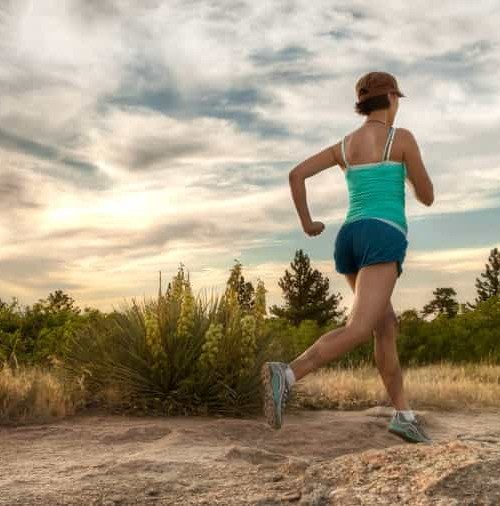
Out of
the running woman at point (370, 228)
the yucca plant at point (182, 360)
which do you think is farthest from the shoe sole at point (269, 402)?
the yucca plant at point (182, 360)

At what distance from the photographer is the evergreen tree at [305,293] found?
3067 cm

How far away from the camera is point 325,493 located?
3.84 metres

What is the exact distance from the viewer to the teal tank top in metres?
4.94

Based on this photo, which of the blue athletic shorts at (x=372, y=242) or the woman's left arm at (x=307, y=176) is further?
the woman's left arm at (x=307, y=176)

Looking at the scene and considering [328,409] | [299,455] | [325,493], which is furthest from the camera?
[328,409]

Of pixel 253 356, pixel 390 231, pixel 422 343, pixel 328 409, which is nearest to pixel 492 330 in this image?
pixel 422 343

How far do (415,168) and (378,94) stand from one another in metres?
0.53

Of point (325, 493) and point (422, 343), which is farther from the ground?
point (422, 343)

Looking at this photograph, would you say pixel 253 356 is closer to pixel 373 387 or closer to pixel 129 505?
pixel 373 387

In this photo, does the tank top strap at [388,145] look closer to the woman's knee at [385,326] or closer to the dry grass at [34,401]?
the woman's knee at [385,326]

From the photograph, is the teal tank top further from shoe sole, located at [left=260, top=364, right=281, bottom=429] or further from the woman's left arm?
shoe sole, located at [left=260, top=364, right=281, bottom=429]

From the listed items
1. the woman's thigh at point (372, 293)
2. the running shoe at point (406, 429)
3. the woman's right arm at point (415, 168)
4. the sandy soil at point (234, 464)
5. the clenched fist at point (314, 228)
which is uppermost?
the woman's right arm at point (415, 168)

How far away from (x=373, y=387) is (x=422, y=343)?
7340 millimetres

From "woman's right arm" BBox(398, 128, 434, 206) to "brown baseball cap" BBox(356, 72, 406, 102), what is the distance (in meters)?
0.29
